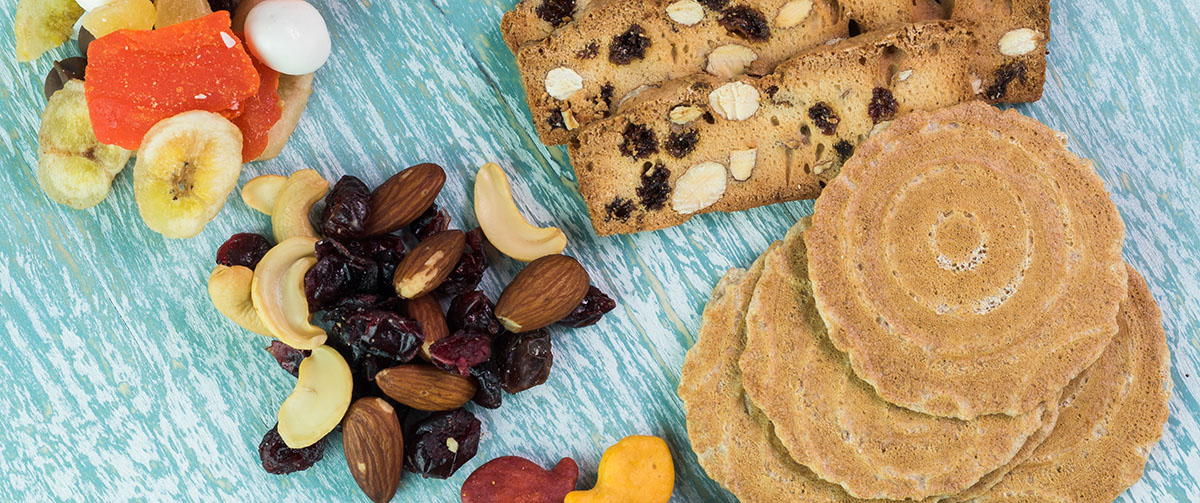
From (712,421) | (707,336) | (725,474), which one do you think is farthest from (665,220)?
(725,474)

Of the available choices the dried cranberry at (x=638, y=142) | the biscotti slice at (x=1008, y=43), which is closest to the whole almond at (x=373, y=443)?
the dried cranberry at (x=638, y=142)

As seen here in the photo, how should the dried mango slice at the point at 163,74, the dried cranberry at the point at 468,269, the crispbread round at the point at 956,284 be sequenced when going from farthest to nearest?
1. the dried cranberry at the point at 468,269
2. the crispbread round at the point at 956,284
3. the dried mango slice at the point at 163,74

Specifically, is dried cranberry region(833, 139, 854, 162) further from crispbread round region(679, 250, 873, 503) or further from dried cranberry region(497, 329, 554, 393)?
dried cranberry region(497, 329, 554, 393)

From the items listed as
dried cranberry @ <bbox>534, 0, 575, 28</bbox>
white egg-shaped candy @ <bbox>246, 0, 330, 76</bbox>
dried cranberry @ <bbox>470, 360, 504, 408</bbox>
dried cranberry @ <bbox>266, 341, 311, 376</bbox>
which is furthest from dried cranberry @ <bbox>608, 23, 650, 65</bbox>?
dried cranberry @ <bbox>266, 341, 311, 376</bbox>

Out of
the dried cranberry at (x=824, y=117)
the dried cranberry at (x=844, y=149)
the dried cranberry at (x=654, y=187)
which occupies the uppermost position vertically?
the dried cranberry at (x=824, y=117)

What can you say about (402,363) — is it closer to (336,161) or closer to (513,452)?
(513,452)

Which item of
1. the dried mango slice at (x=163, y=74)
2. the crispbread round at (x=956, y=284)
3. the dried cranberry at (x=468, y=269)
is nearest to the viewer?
the dried mango slice at (x=163, y=74)

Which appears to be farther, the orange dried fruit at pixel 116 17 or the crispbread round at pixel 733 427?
the crispbread round at pixel 733 427

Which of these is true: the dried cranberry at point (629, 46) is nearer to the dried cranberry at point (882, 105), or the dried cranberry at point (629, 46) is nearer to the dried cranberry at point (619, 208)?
the dried cranberry at point (619, 208)
